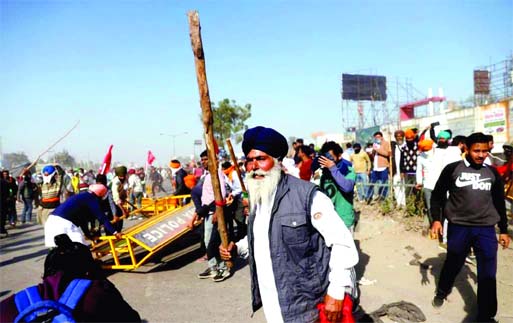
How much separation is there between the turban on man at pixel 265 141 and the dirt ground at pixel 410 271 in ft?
8.57

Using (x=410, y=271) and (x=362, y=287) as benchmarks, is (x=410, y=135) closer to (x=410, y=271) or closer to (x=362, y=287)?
(x=410, y=271)

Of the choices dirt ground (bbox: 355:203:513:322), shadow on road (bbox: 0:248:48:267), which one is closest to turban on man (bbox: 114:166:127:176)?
shadow on road (bbox: 0:248:48:267)

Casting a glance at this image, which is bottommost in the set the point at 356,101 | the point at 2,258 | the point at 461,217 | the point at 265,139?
the point at 2,258

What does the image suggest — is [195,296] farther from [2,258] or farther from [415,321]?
[2,258]

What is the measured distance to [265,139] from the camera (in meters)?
2.31

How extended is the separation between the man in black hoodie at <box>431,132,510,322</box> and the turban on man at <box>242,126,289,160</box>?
237 cm

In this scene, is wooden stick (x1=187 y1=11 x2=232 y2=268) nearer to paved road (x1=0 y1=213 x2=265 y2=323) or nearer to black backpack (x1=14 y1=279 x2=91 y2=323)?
black backpack (x1=14 y1=279 x2=91 y2=323)

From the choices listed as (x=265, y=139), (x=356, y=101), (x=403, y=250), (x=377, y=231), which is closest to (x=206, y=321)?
(x=265, y=139)

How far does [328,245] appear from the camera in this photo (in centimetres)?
204

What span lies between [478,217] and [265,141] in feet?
8.51

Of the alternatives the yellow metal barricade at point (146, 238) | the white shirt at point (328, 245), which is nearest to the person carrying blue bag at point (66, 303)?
the white shirt at point (328, 245)

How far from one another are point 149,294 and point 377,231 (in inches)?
178

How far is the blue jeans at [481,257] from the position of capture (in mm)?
3430

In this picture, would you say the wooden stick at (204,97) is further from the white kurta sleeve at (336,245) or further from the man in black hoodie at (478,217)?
the man in black hoodie at (478,217)
